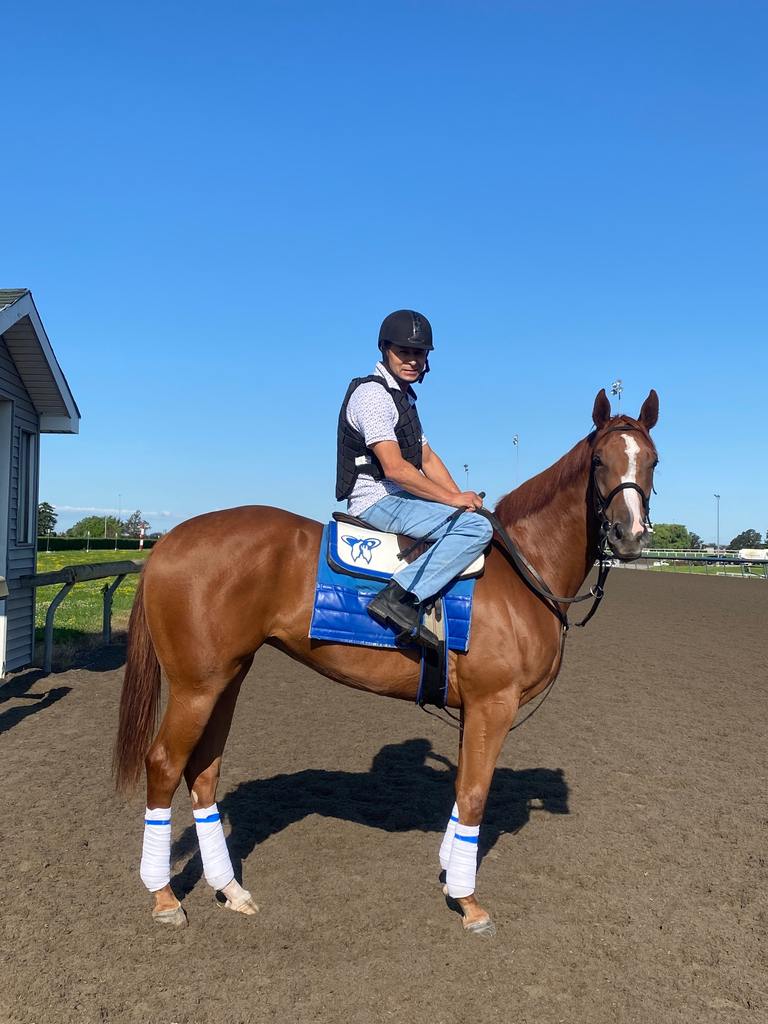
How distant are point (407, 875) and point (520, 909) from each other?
2.41 ft

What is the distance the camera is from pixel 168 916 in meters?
3.92

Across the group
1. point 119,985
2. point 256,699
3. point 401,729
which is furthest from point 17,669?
point 119,985

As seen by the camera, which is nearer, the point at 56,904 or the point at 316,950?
the point at 316,950

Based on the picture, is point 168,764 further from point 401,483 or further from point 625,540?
point 625,540

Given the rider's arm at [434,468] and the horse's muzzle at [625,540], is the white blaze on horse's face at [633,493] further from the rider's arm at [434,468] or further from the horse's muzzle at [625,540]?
the rider's arm at [434,468]

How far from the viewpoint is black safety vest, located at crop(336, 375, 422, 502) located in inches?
171

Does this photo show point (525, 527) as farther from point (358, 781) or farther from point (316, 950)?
point (358, 781)

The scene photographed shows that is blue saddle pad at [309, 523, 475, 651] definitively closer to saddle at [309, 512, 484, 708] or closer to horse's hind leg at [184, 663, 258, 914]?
saddle at [309, 512, 484, 708]

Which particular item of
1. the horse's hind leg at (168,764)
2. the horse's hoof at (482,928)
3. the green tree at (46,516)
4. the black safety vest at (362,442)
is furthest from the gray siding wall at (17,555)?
the green tree at (46,516)

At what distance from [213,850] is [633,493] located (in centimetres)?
295

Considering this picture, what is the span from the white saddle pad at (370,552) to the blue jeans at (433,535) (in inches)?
2.8

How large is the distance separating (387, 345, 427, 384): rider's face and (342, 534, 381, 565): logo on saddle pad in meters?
1.01

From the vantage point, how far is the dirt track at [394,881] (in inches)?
131

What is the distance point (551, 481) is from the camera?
177 inches
